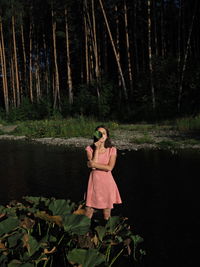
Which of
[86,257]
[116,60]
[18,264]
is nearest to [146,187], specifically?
[86,257]

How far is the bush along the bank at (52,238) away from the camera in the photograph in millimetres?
2666

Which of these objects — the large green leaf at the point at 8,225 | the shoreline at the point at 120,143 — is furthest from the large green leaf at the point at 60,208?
the shoreline at the point at 120,143

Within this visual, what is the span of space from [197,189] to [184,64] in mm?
18220

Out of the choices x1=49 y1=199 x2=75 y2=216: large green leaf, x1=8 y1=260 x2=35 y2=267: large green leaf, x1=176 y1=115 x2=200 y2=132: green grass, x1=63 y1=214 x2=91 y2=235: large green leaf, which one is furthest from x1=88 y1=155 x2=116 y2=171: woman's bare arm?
x1=176 y1=115 x2=200 y2=132: green grass

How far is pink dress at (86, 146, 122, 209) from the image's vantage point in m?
4.48

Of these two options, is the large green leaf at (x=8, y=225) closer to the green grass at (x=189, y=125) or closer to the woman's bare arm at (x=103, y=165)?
the woman's bare arm at (x=103, y=165)

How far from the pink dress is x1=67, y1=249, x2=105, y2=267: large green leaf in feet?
5.74

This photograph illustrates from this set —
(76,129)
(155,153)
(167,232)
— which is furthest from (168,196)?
(76,129)

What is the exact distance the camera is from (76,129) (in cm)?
2083

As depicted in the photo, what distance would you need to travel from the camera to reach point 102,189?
14.7 feet

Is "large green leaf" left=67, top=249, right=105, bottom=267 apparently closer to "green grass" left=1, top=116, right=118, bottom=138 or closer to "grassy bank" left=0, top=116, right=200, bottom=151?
"grassy bank" left=0, top=116, right=200, bottom=151

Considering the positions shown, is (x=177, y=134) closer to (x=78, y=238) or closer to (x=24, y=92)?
(x=78, y=238)

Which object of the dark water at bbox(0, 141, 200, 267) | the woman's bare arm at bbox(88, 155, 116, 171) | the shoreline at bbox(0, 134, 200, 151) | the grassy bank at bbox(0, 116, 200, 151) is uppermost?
the woman's bare arm at bbox(88, 155, 116, 171)

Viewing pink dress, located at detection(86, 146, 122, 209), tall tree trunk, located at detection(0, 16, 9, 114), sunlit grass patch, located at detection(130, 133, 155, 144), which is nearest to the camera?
pink dress, located at detection(86, 146, 122, 209)
